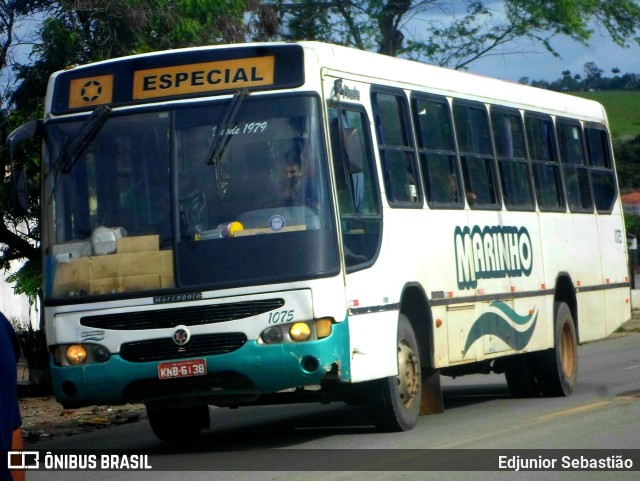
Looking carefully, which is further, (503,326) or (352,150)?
(503,326)

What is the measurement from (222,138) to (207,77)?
590 mm

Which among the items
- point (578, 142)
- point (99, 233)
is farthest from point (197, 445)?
point (578, 142)

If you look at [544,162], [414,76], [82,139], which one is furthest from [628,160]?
[82,139]

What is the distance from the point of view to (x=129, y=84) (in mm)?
10586

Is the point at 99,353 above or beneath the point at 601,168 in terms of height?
beneath

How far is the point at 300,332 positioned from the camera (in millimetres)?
9797

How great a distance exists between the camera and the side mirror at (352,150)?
10219 millimetres

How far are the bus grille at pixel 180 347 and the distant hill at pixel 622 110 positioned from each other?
293 ft

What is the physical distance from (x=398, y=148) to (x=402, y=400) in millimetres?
2265

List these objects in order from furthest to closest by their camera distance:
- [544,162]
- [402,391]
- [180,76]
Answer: [544,162], [402,391], [180,76]

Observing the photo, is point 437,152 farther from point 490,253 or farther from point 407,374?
point 407,374

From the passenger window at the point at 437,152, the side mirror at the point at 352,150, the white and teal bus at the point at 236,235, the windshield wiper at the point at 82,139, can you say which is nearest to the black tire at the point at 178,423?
the white and teal bus at the point at 236,235

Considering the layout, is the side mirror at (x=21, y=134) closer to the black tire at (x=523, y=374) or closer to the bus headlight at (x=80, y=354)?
the bus headlight at (x=80, y=354)

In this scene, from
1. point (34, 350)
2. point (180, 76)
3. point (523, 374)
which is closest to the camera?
point (180, 76)
